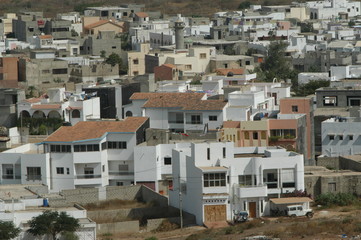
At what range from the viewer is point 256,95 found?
51594mm

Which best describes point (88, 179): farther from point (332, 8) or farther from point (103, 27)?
point (332, 8)

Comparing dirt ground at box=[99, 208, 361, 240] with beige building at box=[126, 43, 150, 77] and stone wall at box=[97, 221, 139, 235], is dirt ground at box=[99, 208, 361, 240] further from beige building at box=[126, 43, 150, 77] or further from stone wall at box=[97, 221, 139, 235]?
beige building at box=[126, 43, 150, 77]

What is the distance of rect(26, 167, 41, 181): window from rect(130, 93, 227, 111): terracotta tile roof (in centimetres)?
738

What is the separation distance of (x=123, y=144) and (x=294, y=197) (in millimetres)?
7497

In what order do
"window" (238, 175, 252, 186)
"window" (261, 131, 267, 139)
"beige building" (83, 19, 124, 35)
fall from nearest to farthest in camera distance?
"window" (238, 175, 252, 186)
"window" (261, 131, 267, 139)
"beige building" (83, 19, 124, 35)

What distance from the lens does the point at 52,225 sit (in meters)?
36.5

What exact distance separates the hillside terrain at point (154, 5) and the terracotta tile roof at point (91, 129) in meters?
77.2

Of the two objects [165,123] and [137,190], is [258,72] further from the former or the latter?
[137,190]

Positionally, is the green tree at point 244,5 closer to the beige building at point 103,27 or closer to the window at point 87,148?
the beige building at point 103,27

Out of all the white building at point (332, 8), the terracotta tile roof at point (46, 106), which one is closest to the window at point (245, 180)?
the terracotta tile roof at point (46, 106)

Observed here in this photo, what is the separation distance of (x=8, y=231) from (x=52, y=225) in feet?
4.36

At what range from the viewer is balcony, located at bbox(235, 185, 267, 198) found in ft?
127

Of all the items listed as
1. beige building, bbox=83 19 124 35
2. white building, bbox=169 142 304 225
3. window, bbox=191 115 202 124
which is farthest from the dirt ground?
beige building, bbox=83 19 124 35

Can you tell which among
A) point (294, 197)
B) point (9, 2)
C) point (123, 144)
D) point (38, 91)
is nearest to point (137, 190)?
Answer: point (123, 144)
